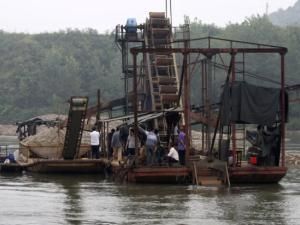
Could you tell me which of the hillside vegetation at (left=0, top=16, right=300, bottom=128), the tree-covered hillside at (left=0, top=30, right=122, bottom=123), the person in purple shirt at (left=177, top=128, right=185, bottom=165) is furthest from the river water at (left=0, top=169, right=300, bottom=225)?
the tree-covered hillside at (left=0, top=30, right=122, bottom=123)

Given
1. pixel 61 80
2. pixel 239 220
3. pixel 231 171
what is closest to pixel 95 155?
pixel 231 171

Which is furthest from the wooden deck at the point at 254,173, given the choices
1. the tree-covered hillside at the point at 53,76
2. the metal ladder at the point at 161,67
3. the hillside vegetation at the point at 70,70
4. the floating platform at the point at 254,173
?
the tree-covered hillside at the point at 53,76

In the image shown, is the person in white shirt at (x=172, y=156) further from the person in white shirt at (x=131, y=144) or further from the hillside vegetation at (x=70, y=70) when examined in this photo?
the hillside vegetation at (x=70, y=70)

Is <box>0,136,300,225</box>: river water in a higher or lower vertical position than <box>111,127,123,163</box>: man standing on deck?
lower

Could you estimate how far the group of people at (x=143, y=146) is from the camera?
2597 centimetres

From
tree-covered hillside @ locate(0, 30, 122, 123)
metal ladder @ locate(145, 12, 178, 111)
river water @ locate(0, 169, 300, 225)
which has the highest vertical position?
tree-covered hillside @ locate(0, 30, 122, 123)

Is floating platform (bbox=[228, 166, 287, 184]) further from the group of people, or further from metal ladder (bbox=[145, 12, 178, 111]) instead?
metal ladder (bbox=[145, 12, 178, 111])

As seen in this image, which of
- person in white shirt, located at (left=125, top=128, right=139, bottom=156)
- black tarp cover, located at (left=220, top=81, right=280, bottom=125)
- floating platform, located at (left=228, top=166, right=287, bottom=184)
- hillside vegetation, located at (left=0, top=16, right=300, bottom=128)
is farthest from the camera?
hillside vegetation, located at (left=0, top=16, right=300, bottom=128)

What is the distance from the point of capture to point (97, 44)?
150500 mm

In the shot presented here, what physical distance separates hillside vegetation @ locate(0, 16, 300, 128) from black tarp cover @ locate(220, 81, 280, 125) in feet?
279

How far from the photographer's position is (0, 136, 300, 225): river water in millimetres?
17656

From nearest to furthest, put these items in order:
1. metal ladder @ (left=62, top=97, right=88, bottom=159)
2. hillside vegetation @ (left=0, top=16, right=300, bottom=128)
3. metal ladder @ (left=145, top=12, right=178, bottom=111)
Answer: metal ladder @ (left=62, top=97, right=88, bottom=159)
metal ladder @ (left=145, top=12, right=178, bottom=111)
hillside vegetation @ (left=0, top=16, right=300, bottom=128)

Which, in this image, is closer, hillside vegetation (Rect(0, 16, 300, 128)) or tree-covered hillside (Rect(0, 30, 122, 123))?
hillside vegetation (Rect(0, 16, 300, 128))

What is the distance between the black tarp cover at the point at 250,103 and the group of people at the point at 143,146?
182 cm
